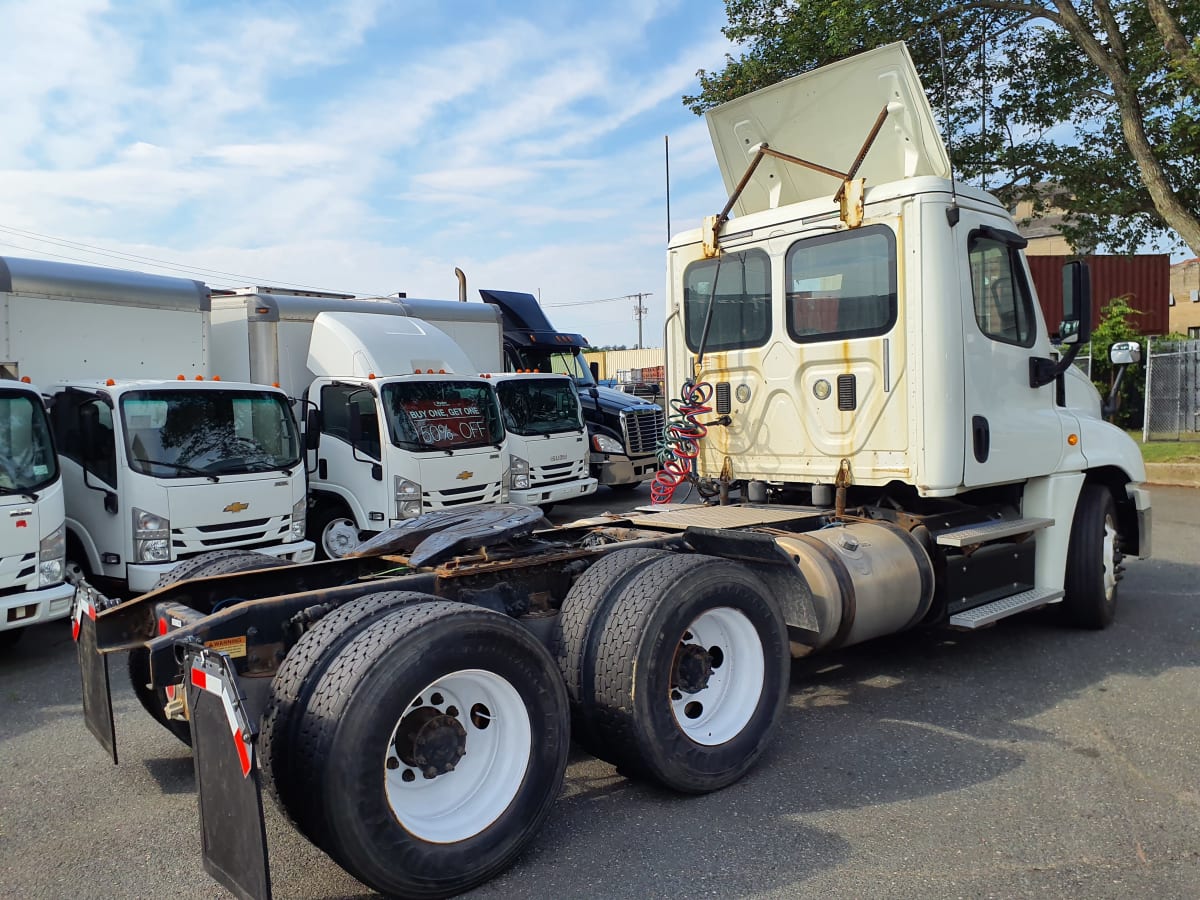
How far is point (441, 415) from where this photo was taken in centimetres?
1066

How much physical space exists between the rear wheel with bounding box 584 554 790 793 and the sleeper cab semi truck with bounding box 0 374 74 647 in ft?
15.2

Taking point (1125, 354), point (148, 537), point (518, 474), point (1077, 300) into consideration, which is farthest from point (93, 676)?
point (518, 474)

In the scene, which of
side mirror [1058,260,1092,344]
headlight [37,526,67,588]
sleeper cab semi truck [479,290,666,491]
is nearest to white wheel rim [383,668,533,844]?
side mirror [1058,260,1092,344]

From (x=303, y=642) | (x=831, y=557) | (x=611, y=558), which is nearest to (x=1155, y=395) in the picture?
(x=831, y=557)

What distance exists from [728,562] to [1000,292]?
9.37ft

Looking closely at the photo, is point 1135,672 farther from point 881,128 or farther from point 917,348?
point 881,128

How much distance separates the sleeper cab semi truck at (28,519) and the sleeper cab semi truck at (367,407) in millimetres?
2942

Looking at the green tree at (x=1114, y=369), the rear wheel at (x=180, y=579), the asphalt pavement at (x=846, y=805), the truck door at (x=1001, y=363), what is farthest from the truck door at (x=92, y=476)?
the green tree at (x=1114, y=369)

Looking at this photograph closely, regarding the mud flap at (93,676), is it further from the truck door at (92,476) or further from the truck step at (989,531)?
the truck step at (989,531)

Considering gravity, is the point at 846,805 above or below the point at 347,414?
below

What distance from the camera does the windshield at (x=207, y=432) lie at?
26.1 ft

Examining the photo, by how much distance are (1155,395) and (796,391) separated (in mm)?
15849

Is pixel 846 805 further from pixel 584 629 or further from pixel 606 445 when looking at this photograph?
pixel 606 445

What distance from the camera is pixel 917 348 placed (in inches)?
216
